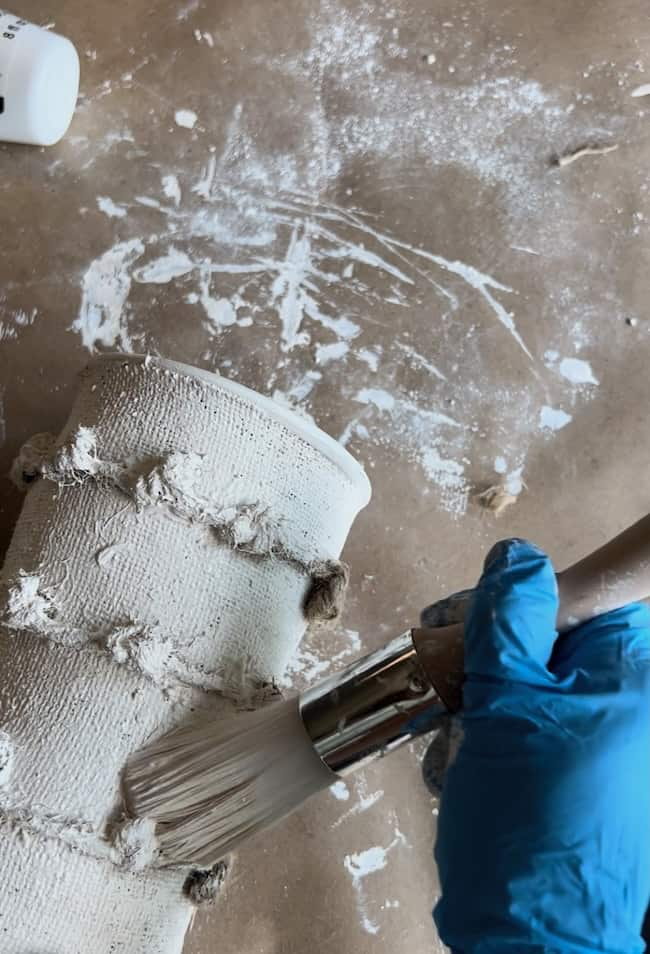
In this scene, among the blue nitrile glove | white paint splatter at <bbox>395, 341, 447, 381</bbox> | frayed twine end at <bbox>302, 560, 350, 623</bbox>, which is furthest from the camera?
white paint splatter at <bbox>395, 341, 447, 381</bbox>

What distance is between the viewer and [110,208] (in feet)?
3.60

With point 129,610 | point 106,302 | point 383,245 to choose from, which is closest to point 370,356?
point 383,245

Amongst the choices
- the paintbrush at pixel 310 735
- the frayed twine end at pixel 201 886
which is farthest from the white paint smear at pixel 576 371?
the frayed twine end at pixel 201 886

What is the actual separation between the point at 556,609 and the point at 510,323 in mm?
550

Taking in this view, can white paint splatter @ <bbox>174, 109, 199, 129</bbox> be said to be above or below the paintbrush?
above

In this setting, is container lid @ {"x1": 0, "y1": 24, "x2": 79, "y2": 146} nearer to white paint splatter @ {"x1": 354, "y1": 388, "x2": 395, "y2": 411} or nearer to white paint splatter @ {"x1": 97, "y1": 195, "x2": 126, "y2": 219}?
white paint splatter @ {"x1": 97, "y1": 195, "x2": 126, "y2": 219}

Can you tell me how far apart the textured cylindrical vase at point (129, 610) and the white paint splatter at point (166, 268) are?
0.31m

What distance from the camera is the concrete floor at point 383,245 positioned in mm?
1081

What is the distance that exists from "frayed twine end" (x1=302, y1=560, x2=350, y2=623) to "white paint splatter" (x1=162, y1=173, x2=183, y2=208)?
1.92 feet

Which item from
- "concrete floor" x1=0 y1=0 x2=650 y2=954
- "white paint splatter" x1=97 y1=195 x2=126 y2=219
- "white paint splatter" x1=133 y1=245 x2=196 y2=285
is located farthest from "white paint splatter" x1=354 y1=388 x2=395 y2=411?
"white paint splatter" x1=97 y1=195 x2=126 y2=219

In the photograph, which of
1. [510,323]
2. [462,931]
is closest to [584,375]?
[510,323]

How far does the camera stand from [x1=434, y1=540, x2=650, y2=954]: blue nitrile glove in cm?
57

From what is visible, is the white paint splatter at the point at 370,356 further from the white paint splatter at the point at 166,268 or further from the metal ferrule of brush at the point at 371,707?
the metal ferrule of brush at the point at 371,707

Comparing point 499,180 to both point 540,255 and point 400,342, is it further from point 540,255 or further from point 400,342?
point 400,342
